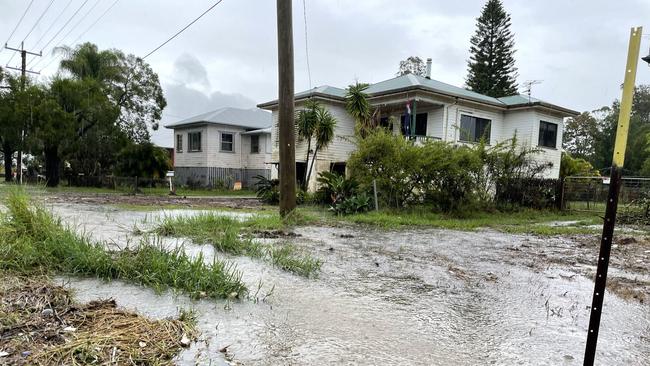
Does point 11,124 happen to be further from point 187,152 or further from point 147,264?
point 147,264

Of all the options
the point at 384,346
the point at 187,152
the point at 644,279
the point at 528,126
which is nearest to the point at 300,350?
the point at 384,346

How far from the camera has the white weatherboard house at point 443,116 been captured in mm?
20906

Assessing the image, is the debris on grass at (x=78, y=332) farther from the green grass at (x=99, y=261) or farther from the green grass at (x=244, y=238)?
the green grass at (x=244, y=238)

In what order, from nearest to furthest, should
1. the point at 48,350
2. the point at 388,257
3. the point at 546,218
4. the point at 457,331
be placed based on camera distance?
the point at 48,350 < the point at 457,331 < the point at 388,257 < the point at 546,218

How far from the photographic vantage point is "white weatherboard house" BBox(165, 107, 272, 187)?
103 ft

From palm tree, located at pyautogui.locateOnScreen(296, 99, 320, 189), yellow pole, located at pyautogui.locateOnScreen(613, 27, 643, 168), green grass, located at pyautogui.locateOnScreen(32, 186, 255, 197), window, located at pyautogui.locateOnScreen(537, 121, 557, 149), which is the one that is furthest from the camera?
green grass, located at pyautogui.locateOnScreen(32, 186, 255, 197)

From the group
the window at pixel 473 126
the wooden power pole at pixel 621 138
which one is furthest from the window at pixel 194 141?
the wooden power pole at pixel 621 138

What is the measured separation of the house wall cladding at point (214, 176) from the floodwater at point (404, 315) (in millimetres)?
25221

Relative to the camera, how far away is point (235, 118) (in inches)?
1336

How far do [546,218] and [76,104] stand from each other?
24.9 meters

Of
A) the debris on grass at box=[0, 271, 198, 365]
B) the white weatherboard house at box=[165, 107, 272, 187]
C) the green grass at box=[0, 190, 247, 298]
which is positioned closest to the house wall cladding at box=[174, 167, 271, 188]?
the white weatherboard house at box=[165, 107, 272, 187]

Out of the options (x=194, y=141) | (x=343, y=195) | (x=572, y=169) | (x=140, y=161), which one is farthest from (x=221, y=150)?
(x=572, y=169)

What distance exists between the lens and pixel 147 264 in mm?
4770

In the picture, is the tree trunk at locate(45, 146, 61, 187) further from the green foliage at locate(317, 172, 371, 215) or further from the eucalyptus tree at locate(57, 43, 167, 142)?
the green foliage at locate(317, 172, 371, 215)
